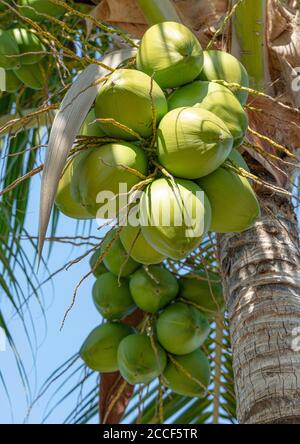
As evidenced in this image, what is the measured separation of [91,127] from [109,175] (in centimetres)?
16

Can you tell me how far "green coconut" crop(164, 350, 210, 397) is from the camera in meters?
2.11

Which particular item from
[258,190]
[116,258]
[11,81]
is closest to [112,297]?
[116,258]

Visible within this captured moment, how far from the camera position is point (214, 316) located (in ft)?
7.46

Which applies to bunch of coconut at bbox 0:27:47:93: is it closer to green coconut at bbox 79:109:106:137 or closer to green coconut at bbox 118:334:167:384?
green coconut at bbox 79:109:106:137

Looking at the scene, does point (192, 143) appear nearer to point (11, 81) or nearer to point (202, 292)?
point (202, 292)

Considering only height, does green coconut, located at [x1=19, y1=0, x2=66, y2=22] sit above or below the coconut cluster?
above

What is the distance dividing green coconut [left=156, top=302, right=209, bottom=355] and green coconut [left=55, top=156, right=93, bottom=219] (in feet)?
1.75

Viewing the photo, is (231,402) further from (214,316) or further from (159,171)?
(159,171)

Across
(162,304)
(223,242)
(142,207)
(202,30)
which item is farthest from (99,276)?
(142,207)

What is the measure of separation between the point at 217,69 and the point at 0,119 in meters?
1.00

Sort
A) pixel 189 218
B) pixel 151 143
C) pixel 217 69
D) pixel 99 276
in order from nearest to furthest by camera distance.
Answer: pixel 189 218 → pixel 151 143 → pixel 217 69 → pixel 99 276

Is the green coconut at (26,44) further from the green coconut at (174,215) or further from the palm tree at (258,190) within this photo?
the green coconut at (174,215)

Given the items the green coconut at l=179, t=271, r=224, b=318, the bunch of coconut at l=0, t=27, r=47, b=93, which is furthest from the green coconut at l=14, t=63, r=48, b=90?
the green coconut at l=179, t=271, r=224, b=318

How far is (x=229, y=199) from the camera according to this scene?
1.47m
